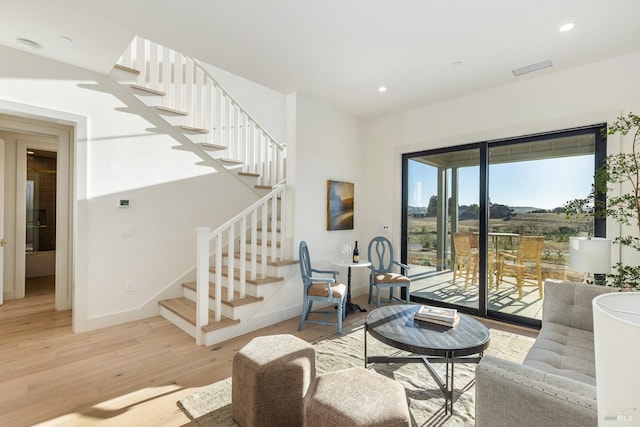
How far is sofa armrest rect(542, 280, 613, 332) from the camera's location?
7.88 ft

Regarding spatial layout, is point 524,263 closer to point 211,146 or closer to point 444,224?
point 444,224

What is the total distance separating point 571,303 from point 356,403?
220cm

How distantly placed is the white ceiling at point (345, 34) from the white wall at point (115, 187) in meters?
0.31

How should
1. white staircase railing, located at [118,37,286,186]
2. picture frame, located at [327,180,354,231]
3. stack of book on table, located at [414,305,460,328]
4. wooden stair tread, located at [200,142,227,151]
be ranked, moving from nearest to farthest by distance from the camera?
stack of book on table, located at [414,305,460,328], white staircase railing, located at [118,37,286,186], wooden stair tread, located at [200,142,227,151], picture frame, located at [327,180,354,231]

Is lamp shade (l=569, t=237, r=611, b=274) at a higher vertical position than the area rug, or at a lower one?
higher

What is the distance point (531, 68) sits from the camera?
10.8ft

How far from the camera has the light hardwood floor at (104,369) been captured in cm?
203

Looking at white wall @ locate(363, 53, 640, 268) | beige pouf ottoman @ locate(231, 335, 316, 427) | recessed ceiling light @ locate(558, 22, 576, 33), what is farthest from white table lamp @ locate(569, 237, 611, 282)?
beige pouf ottoman @ locate(231, 335, 316, 427)

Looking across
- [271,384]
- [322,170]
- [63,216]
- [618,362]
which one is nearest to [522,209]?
[322,170]

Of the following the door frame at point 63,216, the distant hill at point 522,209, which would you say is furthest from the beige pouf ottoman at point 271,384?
the door frame at point 63,216

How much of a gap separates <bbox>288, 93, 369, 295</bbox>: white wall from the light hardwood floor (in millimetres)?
1198

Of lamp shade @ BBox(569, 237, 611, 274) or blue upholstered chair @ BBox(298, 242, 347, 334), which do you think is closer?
lamp shade @ BBox(569, 237, 611, 274)

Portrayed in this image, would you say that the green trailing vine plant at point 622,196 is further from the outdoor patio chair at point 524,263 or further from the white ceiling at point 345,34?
the white ceiling at point 345,34

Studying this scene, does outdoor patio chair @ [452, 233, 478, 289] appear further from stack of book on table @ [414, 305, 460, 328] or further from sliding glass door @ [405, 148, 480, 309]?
stack of book on table @ [414, 305, 460, 328]
